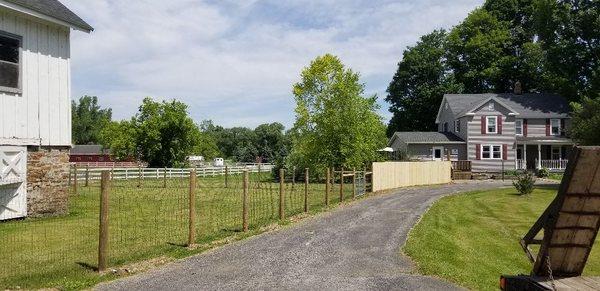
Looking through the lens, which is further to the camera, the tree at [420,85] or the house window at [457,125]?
the tree at [420,85]

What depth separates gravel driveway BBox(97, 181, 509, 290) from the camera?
879cm

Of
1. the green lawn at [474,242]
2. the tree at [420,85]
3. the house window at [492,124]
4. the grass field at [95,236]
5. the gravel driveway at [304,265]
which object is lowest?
the green lawn at [474,242]

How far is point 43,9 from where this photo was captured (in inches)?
615

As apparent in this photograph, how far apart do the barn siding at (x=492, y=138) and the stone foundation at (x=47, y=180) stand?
3997 centimetres

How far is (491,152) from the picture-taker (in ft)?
161

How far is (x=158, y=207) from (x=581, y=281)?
15.4 m

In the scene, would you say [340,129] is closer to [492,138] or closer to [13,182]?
[492,138]

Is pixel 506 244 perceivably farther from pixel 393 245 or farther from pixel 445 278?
pixel 445 278

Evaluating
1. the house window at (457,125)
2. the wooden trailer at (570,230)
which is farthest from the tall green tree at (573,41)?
the wooden trailer at (570,230)

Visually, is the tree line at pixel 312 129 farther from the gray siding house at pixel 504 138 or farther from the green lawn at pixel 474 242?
the green lawn at pixel 474 242

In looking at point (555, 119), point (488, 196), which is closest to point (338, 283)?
point (488, 196)

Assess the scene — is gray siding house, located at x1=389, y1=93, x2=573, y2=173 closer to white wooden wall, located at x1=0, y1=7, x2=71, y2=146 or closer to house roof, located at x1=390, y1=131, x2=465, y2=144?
house roof, located at x1=390, y1=131, x2=465, y2=144

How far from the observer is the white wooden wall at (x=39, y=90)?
1498 cm

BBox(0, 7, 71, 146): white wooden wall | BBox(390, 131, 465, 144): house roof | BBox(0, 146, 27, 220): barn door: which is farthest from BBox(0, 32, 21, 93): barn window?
BBox(390, 131, 465, 144): house roof
